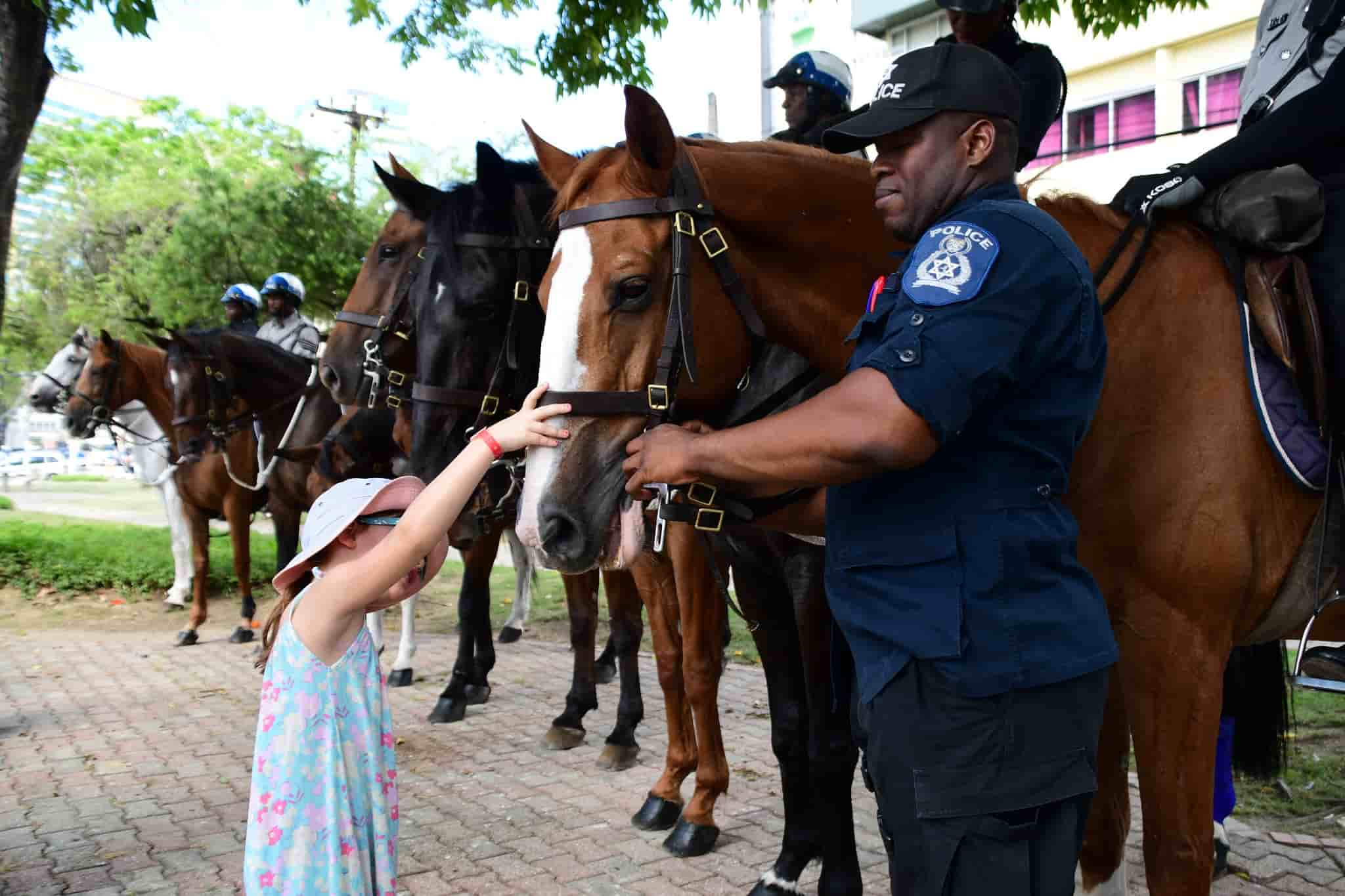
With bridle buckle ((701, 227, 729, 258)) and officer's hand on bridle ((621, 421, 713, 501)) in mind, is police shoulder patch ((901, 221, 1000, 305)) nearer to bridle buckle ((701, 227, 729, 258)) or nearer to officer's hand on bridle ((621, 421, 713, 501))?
officer's hand on bridle ((621, 421, 713, 501))

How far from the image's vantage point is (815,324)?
2.78m

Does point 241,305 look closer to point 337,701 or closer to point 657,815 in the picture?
point 657,815

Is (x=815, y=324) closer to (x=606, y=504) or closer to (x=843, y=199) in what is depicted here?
(x=843, y=199)

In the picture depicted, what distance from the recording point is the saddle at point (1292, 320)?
8.46ft

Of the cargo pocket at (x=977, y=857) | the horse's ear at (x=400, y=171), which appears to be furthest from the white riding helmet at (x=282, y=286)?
the cargo pocket at (x=977, y=857)

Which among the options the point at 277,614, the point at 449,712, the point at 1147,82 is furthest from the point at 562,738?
the point at 1147,82

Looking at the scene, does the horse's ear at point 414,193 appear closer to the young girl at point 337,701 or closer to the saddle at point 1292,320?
the young girl at point 337,701

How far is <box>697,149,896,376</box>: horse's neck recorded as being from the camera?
2709 mm

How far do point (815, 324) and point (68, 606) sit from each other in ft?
A: 37.6

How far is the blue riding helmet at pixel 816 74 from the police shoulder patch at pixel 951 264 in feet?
9.83

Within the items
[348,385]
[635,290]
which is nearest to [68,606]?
[348,385]

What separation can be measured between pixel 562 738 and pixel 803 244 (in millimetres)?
4249

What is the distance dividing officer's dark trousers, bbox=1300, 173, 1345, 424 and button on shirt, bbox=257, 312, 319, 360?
8889mm

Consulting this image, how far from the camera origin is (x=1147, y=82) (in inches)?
727
